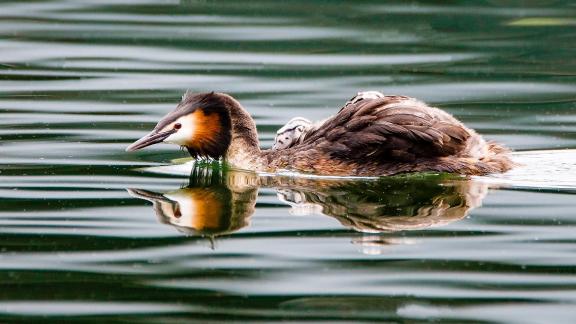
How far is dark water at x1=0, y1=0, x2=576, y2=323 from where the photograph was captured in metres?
8.26

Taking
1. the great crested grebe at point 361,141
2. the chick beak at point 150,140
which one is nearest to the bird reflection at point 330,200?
the great crested grebe at point 361,141

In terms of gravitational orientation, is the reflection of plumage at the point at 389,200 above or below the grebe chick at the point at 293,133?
below

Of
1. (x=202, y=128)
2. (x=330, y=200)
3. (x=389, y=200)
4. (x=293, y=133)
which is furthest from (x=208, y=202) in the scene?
(x=293, y=133)

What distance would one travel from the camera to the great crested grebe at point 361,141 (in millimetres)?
11688

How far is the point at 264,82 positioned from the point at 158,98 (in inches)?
53.8

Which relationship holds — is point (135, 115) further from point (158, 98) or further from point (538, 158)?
point (538, 158)

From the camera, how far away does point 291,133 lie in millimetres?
12812

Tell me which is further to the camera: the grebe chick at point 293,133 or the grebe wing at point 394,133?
the grebe chick at point 293,133

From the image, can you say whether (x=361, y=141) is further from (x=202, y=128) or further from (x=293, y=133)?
(x=202, y=128)

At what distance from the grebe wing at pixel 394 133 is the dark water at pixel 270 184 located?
260mm

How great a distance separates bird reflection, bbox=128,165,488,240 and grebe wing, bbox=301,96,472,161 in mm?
213

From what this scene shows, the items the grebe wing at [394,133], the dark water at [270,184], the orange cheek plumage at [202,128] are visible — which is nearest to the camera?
the dark water at [270,184]

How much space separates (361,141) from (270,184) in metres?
0.77

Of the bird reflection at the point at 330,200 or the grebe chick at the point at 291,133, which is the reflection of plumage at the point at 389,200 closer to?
the bird reflection at the point at 330,200
